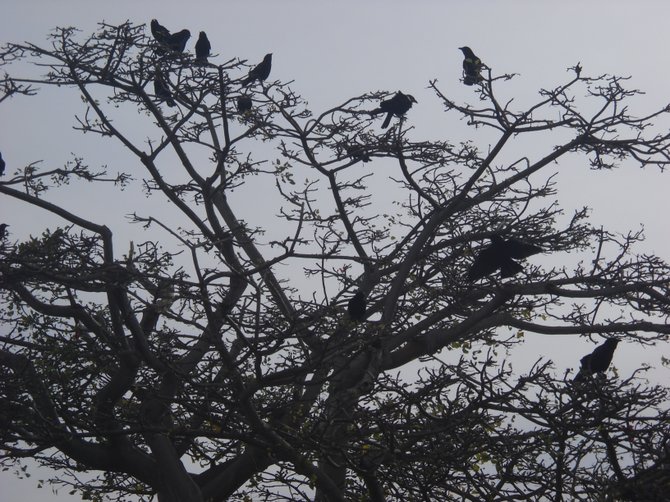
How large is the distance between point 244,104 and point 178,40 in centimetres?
89

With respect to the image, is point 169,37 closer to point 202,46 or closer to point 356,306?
point 202,46

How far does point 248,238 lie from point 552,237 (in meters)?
3.07

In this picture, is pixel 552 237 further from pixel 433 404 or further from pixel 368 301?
pixel 433 404

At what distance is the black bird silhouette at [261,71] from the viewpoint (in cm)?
929

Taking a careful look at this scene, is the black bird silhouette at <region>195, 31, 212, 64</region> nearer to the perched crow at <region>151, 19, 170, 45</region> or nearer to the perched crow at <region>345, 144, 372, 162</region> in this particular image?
the perched crow at <region>151, 19, 170, 45</region>

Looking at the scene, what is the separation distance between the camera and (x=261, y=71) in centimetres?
941

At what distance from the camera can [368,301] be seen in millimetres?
9609

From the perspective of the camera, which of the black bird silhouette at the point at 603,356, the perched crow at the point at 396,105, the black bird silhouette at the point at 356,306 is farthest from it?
the perched crow at the point at 396,105

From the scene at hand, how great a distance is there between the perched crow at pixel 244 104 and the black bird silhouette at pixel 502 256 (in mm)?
2733

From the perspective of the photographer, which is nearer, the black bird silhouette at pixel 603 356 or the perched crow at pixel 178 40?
the black bird silhouette at pixel 603 356

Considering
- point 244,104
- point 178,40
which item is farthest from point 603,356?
point 178,40

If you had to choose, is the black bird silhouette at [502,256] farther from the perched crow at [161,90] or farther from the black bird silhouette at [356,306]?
the perched crow at [161,90]

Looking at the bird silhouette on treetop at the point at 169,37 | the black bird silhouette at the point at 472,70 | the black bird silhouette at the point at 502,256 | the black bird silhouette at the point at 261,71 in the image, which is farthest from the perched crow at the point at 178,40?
the black bird silhouette at the point at 502,256

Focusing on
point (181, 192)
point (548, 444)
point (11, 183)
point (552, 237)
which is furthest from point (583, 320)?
point (11, 183)
